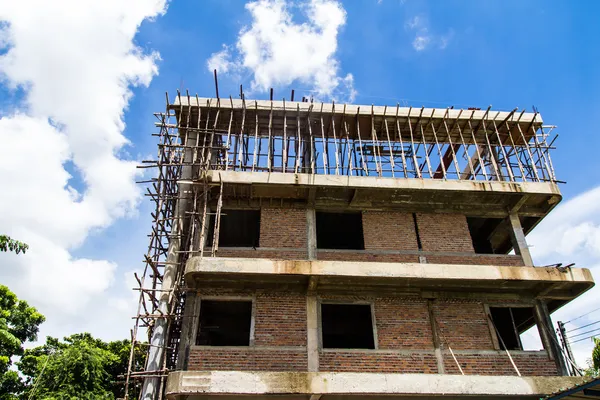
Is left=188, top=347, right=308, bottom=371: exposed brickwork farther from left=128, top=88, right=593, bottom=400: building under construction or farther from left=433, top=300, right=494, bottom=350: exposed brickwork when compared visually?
left=433, top=300, right=494, bottom=350: exposed brickwork

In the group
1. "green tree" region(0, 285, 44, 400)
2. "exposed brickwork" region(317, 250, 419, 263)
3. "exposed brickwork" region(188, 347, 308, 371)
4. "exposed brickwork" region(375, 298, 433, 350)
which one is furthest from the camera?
"green tree" region(0, 285, 44, 400)

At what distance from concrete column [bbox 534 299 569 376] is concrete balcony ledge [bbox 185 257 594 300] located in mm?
448

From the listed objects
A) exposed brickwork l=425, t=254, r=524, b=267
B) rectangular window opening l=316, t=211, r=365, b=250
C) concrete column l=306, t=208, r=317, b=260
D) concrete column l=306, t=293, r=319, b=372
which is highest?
rectangular window opening l=316, t=211, r=365, b=250

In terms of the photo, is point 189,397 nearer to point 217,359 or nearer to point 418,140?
point 217,359

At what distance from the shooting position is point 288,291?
10469 millimetres

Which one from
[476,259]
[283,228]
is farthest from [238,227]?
[476,259]

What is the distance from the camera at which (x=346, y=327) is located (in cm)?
1420

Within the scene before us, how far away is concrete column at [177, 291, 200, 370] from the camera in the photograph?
9.45 m

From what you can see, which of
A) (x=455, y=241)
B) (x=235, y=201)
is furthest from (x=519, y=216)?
(x=235, y=201)

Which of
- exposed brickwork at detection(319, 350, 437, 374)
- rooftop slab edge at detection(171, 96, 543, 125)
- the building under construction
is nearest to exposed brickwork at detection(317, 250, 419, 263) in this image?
the building under construction

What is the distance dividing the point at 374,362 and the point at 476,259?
4.24 meters

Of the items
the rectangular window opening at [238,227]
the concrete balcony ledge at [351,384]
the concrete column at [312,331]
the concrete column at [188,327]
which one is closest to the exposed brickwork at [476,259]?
the concrete balcony ledge at [351,384]

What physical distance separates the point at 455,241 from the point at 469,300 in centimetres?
176

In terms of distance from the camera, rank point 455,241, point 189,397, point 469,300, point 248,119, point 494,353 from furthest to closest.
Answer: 1. point 248,119
2. point 455,241
3. point 469,300
4. point 494,353
5. point 189,397
